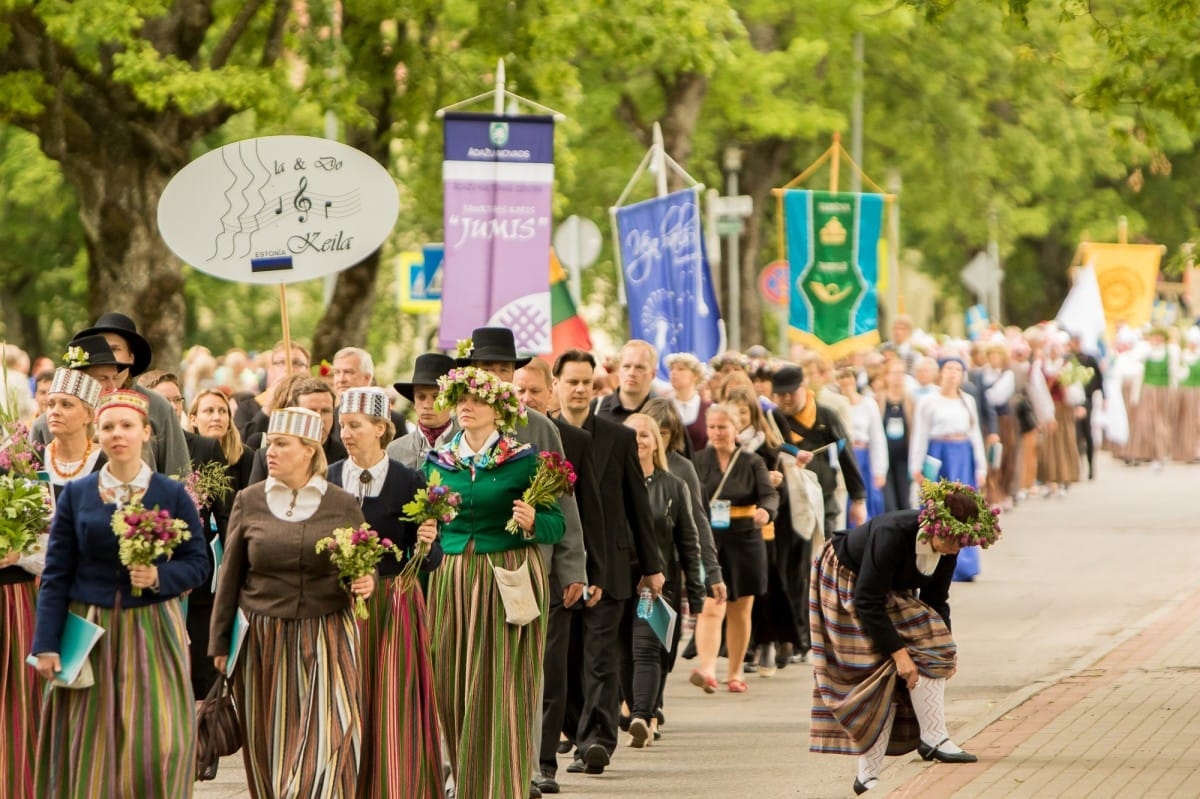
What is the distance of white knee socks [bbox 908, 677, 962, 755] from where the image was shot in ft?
34.6

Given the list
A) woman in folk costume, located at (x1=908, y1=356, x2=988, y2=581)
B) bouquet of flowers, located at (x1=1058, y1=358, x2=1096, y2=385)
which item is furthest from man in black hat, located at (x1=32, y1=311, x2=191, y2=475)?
bouquet of flowers, located at (x1=1058, y1=358, x2=1096, y2=385)

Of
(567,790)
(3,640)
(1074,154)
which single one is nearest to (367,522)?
(3,640)

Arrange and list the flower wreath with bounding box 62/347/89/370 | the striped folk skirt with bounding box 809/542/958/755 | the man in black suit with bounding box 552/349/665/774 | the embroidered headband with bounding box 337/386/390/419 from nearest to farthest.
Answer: the embroidered headband with bounding box 337/386/390/419
the flower wreath with bounding box 62/347/89/370
the striped folk skirt with bounding box 809/542/958/755
the man in black suit with bounding box 552/349/665/774

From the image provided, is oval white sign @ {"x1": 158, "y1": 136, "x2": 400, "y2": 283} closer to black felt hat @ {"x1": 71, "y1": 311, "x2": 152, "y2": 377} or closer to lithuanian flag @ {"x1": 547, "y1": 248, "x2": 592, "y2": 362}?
black felt hat @ {"x1": 71, "y1": 311, "x2": 152, "y2": 377}

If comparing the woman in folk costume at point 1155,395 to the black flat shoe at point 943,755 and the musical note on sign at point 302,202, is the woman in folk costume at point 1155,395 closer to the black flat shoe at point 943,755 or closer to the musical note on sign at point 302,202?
the musical note on sign at point 302,202

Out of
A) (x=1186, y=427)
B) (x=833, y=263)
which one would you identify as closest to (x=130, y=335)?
(x=833, y=263)

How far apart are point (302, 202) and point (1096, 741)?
4815mm

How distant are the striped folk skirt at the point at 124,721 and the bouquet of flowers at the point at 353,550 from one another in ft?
2.05

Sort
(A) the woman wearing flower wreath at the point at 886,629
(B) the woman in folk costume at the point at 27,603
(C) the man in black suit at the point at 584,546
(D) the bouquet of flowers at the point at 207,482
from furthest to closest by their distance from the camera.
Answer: (C) the man in black suit at the point at 584,546 → (D) the bouquet of flowers at the point at 207,482 → (A) the woman wearing flower wreath at the point at 886,629 → (B) the woman in folk costume at the point at 27,603

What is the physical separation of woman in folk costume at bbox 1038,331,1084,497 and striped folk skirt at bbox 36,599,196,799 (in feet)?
79.6

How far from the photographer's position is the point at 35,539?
9.20 m

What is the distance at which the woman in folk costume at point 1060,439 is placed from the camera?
1270 inches

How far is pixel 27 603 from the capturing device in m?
9.40

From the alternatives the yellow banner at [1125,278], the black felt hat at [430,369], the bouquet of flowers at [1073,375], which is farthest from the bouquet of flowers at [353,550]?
the yellow banner at [1125,278]
